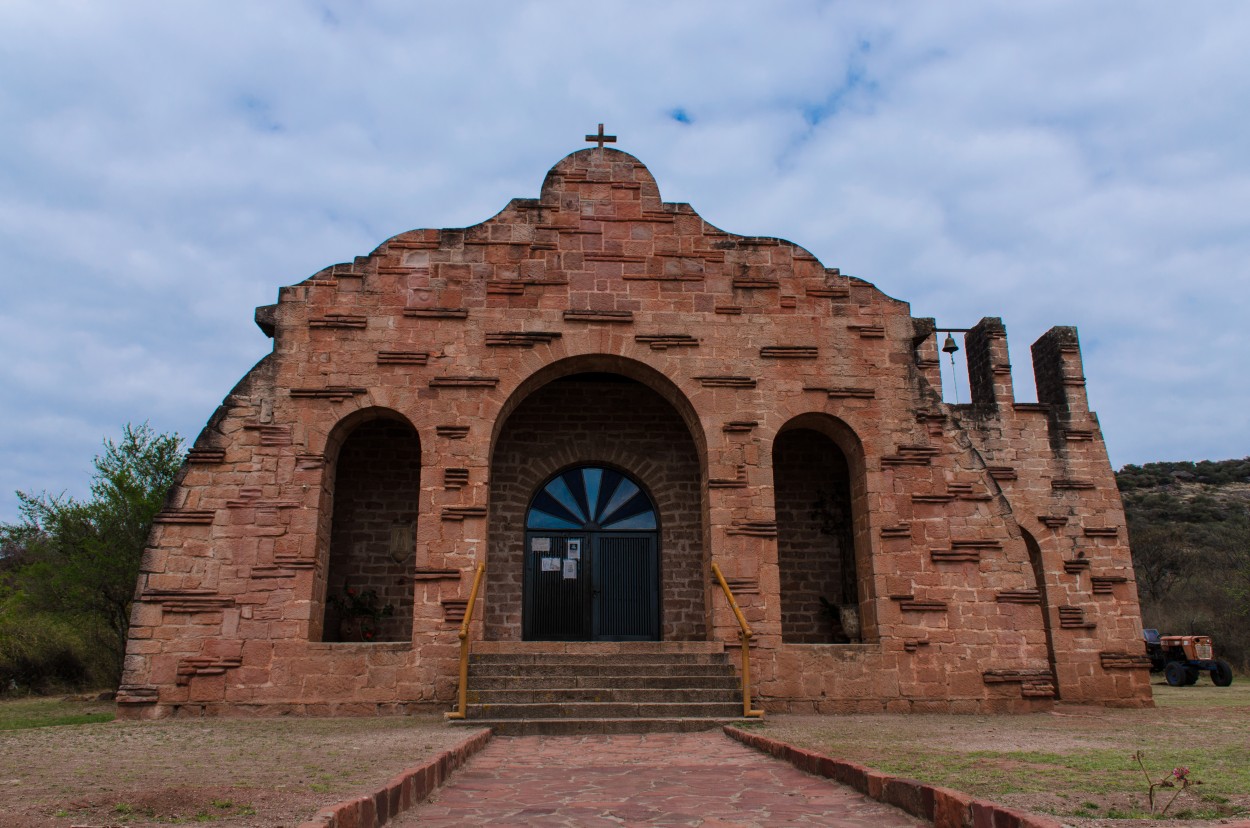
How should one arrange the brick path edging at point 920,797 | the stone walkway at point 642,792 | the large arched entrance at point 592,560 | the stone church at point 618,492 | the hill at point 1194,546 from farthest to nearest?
1. the hill at point 1194,546
2. the large arched entrance at point 592,560
3. the stone church at point 618,492
4. the stone walkway at point 642,792
5. the brick path edging at point 920,797

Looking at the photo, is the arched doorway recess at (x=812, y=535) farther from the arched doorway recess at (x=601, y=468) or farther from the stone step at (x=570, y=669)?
the stone step at (x=570, y=669)

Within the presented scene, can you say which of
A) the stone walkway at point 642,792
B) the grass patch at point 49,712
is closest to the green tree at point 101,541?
the grass patch at point 49,712

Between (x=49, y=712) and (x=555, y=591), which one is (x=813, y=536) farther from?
(x=49, y=712)

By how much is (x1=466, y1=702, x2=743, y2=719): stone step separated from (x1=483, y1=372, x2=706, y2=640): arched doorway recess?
11.6ft

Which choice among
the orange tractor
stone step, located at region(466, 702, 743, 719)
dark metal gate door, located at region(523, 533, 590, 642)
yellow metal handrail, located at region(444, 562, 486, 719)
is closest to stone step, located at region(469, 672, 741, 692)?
yellow metal handrail, located at region(444, 562, 486, 719)

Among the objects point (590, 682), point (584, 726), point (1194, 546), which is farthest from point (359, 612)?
point (1194, 546)

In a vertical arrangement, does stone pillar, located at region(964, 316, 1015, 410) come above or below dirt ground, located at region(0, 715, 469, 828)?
above

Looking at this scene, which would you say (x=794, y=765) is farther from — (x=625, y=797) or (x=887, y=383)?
(x=887, y=383)

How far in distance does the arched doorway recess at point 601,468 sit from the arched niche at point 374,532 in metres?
1.21

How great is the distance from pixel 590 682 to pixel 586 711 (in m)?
0.66

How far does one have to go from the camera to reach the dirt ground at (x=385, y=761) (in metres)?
3.85

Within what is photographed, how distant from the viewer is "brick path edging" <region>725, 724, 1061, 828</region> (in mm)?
3447

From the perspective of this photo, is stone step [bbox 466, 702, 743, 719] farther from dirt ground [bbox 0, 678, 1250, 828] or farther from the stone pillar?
the stone pillar

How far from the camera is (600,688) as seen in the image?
A: 9438mm
